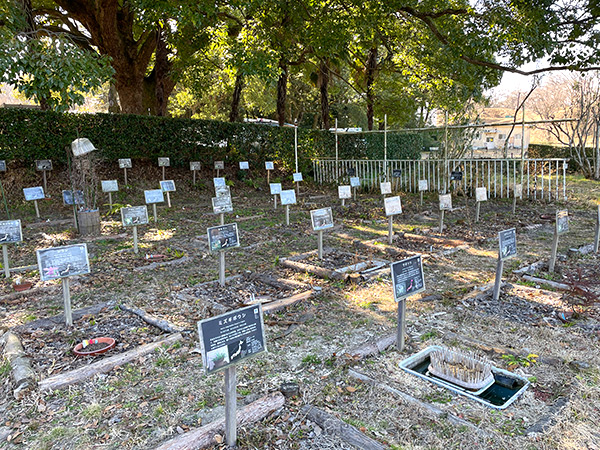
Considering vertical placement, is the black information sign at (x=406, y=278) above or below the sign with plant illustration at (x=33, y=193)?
below

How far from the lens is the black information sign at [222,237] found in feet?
16.9

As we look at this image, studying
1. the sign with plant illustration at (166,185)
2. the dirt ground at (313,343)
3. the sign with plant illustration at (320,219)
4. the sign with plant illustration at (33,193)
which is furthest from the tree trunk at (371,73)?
the sign with plant illustration at (33,193)

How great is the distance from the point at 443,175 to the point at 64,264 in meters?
10.9

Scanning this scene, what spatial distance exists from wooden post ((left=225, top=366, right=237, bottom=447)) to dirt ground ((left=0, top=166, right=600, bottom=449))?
107 millimetres

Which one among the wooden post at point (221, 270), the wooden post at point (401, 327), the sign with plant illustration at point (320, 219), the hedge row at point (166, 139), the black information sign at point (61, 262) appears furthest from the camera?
the hedge row at point (166, 139)

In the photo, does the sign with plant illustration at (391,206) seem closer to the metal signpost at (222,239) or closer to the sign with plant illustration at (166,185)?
the metal signpost at (222,239)

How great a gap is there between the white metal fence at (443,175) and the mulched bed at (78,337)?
9550mm

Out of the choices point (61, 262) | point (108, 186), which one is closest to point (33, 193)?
point (108, 186)

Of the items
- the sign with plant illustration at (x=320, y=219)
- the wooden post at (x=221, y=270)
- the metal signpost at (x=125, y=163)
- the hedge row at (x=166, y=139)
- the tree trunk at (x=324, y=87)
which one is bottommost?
the wooden post at (x=221, y=270)

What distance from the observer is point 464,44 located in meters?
8.88

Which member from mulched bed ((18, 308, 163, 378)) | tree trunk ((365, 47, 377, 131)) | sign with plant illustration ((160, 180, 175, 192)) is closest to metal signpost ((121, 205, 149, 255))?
mulched bed ((18, 308, 163, 378))

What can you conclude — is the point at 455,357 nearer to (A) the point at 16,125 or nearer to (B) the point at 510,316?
(B) the point at 510,316

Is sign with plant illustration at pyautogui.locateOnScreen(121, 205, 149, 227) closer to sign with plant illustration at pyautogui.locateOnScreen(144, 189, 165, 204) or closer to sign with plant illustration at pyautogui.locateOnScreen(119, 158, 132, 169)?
sign with plant illustration at pyautogui.locateOnScreen(144, 189, 165, 204)

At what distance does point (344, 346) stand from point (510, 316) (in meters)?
1.91
